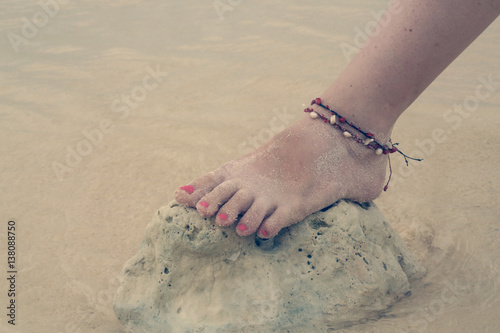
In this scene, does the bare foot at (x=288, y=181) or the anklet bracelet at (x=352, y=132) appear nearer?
the bare foot at (x=288, y=181)

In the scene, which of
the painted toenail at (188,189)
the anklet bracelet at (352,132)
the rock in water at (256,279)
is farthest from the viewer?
the anklet bracelet at (352,132)

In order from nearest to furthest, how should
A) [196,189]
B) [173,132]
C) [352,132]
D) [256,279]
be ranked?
[256,279]
[196,189]
[352,132]
[173,132]

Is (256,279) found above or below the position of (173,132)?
above

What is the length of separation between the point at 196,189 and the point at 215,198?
0.09 meters

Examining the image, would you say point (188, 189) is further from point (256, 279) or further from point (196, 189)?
point (256, 279)

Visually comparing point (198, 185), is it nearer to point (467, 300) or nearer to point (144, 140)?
point (467, 300)

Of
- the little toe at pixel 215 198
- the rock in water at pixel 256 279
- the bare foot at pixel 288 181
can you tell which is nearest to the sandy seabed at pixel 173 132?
the rock in water at pixel 256 279

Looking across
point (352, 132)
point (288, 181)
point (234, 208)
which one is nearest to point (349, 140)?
point (352, 132)

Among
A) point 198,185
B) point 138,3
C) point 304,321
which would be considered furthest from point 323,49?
point 304,321

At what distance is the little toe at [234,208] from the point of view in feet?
4.95

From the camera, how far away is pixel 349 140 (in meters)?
1.74

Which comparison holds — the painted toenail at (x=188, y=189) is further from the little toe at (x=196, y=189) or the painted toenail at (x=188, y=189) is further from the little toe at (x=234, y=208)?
the little toe at (x=234, y=208)

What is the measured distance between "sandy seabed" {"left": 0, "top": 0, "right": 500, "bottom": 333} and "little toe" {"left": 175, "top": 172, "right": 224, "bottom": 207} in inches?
18.5

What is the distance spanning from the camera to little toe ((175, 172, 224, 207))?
1.55 m
